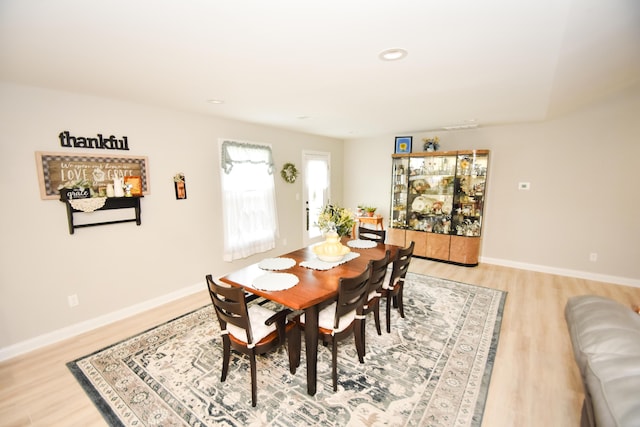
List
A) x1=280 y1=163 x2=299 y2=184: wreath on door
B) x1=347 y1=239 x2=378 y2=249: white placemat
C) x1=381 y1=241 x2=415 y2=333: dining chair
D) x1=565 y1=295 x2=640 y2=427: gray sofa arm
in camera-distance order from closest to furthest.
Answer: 1. x1=565 y1=295 x2=640 y2=427: gray sofa arm
2. x1=381 y1=241 x2=415 y2=333: dining chair
3. x1=347 y1=239 x2=378 y2=249: white placemat
4. x1=280 y1=163 x2=299 y2=184: wreath on door

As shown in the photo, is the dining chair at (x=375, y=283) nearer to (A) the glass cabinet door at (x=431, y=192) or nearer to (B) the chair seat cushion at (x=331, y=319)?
(B) the chair seat cushion at (x=331, y=319)

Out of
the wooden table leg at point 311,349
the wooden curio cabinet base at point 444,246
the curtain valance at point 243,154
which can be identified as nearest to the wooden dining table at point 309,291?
the wooden table leg at point 311,349

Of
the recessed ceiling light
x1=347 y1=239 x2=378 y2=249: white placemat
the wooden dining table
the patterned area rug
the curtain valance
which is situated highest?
the recessed ceiling light

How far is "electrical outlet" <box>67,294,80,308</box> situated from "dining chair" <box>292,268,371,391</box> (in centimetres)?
228

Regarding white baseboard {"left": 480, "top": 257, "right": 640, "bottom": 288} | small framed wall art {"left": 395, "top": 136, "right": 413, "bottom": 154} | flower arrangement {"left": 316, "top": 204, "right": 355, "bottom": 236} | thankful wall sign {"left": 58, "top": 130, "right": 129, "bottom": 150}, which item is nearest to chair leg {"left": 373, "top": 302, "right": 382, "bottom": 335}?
flower arrangement {"left": 316, "top": 204, "right": 355, "bottom": 236}

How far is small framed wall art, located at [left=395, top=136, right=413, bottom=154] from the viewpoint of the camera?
5109mm

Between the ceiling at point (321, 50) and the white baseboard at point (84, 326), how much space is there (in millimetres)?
2259

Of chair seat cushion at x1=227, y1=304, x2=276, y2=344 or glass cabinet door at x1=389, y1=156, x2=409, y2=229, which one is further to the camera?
glass cabinet door at x1=389, y1=156, x2=409, y2=229

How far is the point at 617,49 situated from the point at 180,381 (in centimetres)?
390

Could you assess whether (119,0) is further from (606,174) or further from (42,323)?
(606,174)

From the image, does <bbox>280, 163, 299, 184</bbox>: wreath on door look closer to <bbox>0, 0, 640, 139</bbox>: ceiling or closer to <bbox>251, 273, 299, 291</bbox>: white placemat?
<bbox>0, 0, 640, 139</bbox>: ceiling

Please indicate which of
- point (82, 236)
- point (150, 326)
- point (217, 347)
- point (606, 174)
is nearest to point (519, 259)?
point (606, 174)

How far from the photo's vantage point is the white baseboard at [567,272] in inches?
152

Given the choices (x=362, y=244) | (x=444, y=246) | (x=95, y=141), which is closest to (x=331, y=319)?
(x=362, y=244)
